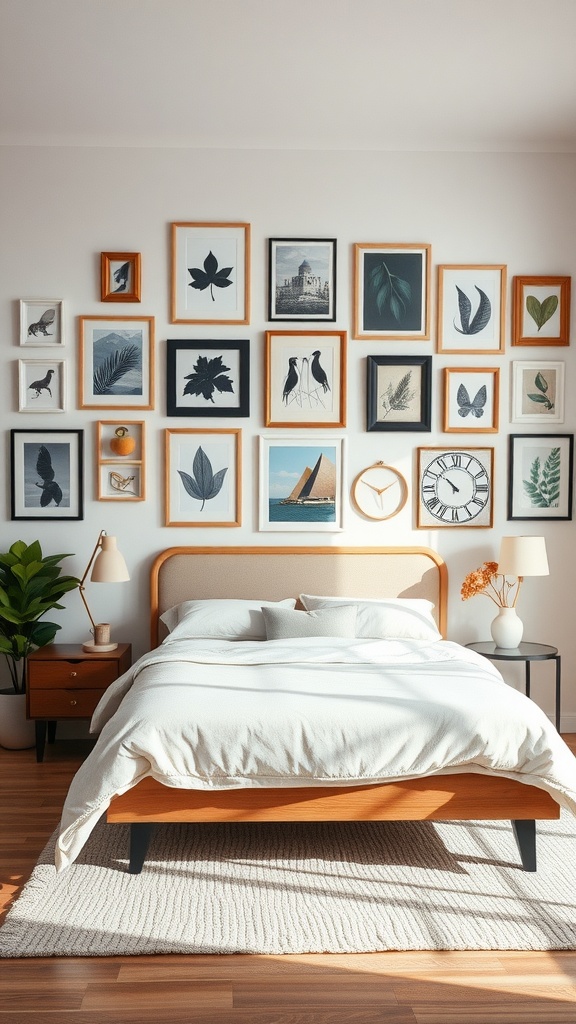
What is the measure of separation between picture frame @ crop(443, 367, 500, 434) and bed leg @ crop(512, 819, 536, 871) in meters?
2.21

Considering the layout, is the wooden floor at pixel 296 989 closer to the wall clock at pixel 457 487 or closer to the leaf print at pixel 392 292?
the wall clock at pixel 457 487

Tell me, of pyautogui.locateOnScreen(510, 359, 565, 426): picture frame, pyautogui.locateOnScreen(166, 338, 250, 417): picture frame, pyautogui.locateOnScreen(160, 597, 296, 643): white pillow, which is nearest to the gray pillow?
pyautogui.locateOnScreen(160, 597, 296, 643): white pillow

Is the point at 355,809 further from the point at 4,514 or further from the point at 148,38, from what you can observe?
the point at 148,38

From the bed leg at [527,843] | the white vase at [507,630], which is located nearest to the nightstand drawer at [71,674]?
the white vase at [507,630]

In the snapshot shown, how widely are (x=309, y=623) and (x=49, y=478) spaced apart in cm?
160

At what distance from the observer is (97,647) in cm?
411

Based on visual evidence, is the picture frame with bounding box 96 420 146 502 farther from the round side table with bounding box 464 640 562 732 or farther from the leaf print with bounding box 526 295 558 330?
the leaf print with bounding box 526 295 558 330

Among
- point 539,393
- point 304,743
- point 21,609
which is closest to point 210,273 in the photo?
point 539,393

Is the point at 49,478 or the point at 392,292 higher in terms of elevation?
the point at 392,292

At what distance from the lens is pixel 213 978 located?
220cm

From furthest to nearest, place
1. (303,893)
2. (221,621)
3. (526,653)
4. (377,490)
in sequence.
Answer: (377,490) → (526,653) → (221,621) → (303,893)

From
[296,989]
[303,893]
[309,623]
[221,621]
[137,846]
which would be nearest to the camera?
[296,989]

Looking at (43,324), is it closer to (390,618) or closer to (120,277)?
(120,277)

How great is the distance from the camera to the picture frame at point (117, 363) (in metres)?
4.39
